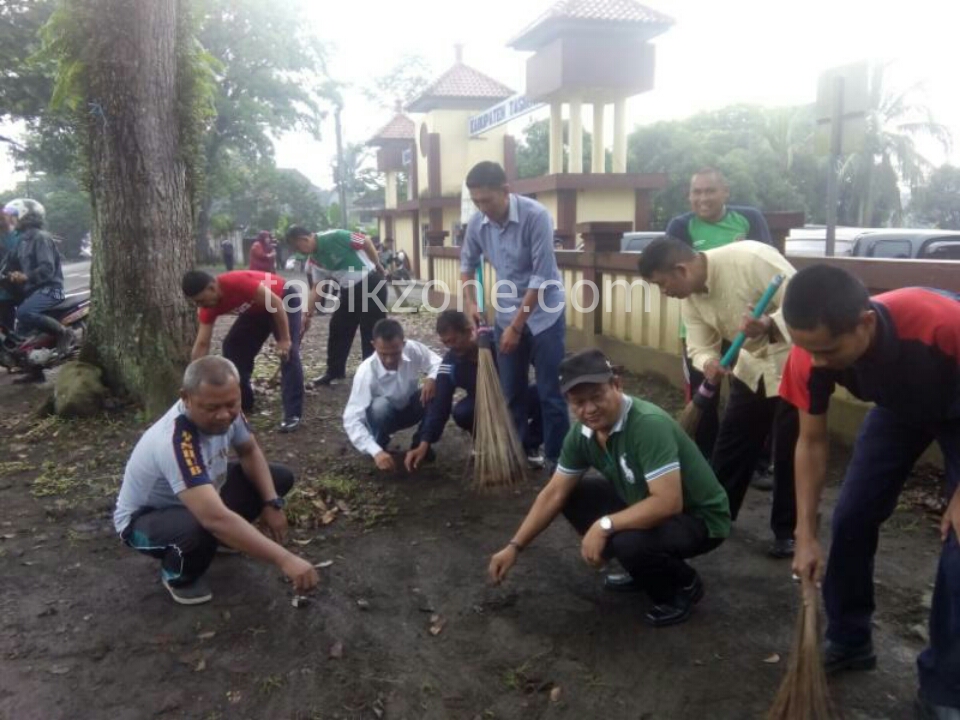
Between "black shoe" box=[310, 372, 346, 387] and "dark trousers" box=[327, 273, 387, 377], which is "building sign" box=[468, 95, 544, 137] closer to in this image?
"dark trousers" box=[327, 273, 387, 377]

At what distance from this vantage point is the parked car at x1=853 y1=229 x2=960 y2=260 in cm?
875

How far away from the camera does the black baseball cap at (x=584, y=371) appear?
2.75 metres

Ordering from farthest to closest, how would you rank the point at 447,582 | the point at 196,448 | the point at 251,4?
1. the point at 251,4
2. the point at 447,582
3. the point at 196,448

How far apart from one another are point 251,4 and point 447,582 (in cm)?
2873

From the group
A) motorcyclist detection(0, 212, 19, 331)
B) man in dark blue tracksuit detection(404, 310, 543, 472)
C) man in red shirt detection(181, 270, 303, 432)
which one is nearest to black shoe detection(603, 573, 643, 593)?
man in dark blue tracksuit detection(404, 310, 543, 472)

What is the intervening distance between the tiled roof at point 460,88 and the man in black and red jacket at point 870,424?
1803cm

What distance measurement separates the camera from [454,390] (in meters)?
4.74

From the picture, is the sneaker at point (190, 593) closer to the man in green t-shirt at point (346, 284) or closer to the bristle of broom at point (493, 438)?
the bristle of broom at point (493, 438)

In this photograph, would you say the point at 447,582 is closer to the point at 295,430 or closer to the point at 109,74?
the point at 295,430

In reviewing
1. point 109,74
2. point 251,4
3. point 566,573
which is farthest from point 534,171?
point 566,573

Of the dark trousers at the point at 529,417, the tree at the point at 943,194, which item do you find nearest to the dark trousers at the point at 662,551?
the dark trousers at the point at 529,417

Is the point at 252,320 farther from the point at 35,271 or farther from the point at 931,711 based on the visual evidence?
the point at 931,711

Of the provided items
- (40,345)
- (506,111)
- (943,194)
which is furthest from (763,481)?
(943,194)

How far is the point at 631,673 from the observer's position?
2.75m
